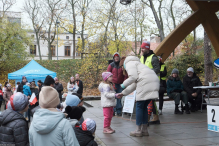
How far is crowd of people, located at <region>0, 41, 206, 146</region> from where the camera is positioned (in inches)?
105

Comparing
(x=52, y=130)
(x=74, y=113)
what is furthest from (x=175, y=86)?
(x=52, y=130)

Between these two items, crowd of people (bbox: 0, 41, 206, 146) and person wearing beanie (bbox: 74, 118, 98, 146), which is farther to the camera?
person wearing beanie (bbox: 74, 118, 98, 146)

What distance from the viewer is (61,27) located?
37.8 meters

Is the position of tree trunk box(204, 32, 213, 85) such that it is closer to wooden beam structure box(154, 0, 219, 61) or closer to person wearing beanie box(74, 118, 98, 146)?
wooden beam structure box(154, 0, 219, 61)

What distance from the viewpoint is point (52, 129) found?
2.63 meters

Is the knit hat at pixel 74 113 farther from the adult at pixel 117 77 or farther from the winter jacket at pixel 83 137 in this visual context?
the adult at pixel 117 77

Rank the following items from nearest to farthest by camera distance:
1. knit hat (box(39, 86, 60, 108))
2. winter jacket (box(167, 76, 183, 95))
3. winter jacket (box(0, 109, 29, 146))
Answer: knit hat (box(39, 86, 60, 108))
winter jacket (box(0, 109, 29, 146))
winter jacket (box(167, 76, 183, 95))

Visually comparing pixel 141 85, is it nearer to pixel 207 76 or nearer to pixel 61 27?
pixel 207 76

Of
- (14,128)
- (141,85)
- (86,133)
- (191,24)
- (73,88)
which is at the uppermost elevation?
(191,24)

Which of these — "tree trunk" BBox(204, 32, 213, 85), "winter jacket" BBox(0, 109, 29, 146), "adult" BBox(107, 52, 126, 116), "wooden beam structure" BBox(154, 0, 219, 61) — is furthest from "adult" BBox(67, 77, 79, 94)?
"winter jacket" BBox(0, 109, 29, 146)

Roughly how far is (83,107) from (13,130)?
127 cm

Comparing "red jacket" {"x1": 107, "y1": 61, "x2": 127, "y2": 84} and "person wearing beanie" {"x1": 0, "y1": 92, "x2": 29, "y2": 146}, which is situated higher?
"red jacket" {"x1": 107, "y1": 61, "x2": 127, "y2": 84}

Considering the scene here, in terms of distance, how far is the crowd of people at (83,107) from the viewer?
2.67 meters

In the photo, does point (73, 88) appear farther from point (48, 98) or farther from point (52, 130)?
point (52, 130)
